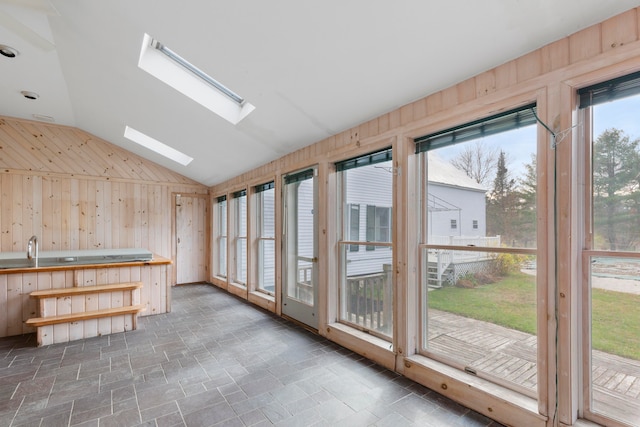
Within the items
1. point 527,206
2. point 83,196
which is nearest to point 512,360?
point 527,206

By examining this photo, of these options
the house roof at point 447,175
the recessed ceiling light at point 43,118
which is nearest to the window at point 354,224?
the house roof at point 447,175

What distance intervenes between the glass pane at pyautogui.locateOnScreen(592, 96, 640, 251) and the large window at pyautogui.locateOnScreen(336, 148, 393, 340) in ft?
4.74

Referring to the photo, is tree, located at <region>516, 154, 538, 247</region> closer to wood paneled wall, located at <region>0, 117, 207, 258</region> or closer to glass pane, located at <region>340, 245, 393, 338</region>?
glass pane, located at <region>340, 245, 393, 338</region>

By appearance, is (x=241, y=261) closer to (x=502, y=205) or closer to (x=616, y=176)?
(x=502, y=205)

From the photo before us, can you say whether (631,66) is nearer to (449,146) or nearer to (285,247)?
(449,146)

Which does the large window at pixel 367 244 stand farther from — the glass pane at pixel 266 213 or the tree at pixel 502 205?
the glass pane at pixel 266 213

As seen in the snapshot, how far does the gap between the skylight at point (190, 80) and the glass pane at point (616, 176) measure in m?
2.88

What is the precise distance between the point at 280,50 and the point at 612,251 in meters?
2.41

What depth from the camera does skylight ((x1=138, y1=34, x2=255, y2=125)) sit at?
10.4 feet

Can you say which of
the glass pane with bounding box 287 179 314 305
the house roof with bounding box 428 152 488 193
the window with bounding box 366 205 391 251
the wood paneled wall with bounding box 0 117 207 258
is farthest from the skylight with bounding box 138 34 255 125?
the wood paneled wall with bounding box 0 117 207 258

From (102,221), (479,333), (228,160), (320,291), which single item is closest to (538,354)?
(479,333)

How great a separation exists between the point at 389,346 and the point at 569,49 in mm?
2469

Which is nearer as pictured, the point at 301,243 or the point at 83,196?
the point at 301,243

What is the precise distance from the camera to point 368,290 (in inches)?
130
